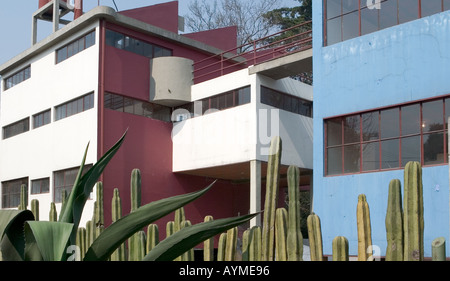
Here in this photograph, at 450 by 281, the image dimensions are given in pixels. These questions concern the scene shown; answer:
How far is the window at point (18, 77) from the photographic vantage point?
27319mm

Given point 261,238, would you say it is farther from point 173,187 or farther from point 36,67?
point 36,67

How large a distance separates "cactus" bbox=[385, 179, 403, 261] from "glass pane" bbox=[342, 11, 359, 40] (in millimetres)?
9967

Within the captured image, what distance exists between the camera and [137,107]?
2341 cm

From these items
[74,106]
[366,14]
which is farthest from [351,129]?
[74,106]

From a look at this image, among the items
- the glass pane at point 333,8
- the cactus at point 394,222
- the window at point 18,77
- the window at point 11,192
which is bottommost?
the cactus at point 394,222

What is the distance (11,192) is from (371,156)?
18543mm

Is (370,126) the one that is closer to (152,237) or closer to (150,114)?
(152,237)

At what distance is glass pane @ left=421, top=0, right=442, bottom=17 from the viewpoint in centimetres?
1411

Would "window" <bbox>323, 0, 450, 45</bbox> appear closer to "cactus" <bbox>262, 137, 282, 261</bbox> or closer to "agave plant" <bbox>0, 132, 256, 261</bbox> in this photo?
"cactus" <bbox>262, 137, 282, 261</bbox>

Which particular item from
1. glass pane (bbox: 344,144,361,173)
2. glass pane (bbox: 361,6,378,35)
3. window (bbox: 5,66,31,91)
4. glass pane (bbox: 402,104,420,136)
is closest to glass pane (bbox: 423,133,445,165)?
glass pane (bbox: 402,104,420,136)

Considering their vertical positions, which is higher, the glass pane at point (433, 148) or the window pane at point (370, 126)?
the window pane at point (370, 126)

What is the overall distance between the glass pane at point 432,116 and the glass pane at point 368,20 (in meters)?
2.63

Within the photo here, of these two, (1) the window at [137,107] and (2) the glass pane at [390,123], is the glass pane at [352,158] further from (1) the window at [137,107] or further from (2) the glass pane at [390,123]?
(1) the window at [137,107]

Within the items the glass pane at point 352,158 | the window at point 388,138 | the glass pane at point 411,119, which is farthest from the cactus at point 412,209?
the glass pane at point 352,158
